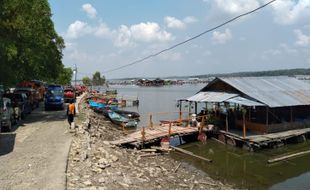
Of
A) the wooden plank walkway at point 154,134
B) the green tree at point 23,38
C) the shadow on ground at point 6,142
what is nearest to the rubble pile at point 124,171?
the wooden plank walkway at point 154,134

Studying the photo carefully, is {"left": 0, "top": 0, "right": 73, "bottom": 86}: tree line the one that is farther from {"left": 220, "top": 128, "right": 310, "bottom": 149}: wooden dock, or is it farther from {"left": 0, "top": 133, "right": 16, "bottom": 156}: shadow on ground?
{"left": 220, "top": 128, "right": 310, "bottom": 149}: wooden dock

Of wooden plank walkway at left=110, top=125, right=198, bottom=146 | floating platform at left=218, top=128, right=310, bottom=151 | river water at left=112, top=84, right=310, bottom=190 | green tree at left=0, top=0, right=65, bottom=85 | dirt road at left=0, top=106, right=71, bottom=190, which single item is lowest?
river water at left=112, top=84, right=310, bottom=190

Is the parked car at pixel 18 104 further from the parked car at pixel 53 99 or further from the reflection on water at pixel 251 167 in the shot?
the reflection on water at pixel 251 167

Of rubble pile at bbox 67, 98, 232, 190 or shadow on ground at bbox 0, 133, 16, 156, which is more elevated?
shadow on ground at bbox 0, 133, 16, 156

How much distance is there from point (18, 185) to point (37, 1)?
19.7m

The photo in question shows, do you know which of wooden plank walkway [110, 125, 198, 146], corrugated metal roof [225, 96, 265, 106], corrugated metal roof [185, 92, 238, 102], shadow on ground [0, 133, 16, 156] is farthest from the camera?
corrugated metal roof [185, 92, 238, 102]

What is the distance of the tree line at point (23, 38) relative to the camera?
23.7m

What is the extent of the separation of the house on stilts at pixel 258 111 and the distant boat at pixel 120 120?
27.8 ft

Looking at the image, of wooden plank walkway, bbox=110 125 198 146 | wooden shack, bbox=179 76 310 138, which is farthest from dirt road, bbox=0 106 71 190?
wooden shack, bbox=179 76 310 138

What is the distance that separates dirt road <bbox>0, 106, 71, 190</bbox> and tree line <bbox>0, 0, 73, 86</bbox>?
503 cm

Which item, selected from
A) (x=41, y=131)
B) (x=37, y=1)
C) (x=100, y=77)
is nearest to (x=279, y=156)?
(x=41, y=131)

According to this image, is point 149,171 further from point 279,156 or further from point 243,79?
point 243,79

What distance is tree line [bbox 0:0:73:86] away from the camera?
2366cm

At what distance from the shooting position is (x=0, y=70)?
23.5 metres
